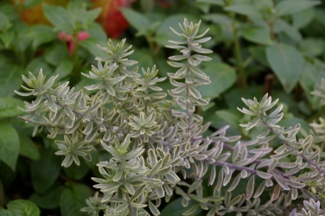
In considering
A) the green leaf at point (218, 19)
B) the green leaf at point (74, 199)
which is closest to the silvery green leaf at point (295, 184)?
the green leaf at point (74, 199)

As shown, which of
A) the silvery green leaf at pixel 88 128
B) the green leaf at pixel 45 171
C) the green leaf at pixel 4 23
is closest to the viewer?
the silvery green leaf at pixel 88 128

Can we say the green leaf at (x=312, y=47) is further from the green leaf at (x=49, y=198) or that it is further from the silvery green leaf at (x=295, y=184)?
the green leaf at (x=49, y=198)

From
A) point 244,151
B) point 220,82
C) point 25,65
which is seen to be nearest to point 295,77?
point 220,82

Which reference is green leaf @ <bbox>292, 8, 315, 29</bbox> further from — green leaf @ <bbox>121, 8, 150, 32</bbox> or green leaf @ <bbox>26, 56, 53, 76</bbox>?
green leaf @ <bbox>26, 56, 53, 76</bbox>

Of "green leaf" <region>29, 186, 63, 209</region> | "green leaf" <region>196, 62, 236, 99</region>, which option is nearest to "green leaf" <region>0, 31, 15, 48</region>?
"green leaf" <region>29, 186, 63, 209</region>

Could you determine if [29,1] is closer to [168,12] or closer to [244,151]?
[168,12]

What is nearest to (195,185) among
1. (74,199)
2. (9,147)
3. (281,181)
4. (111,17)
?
(281,181)
